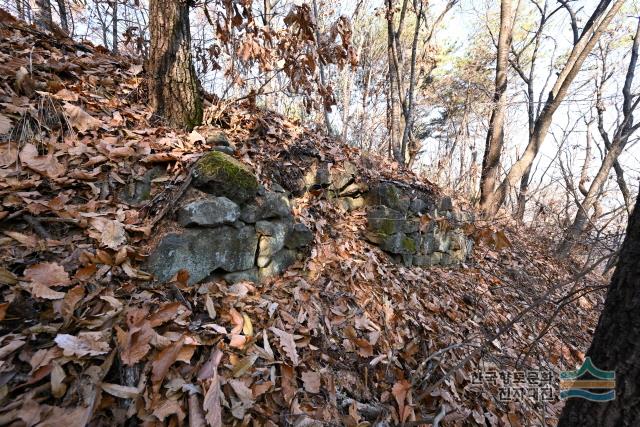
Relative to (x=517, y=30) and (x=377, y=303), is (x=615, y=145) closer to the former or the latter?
(x=517, y=30)

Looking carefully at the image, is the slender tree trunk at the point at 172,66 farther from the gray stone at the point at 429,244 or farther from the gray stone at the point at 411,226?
the gray stone at the point at 429,244

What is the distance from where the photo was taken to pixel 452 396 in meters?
2.31

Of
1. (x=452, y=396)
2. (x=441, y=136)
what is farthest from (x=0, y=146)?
(x=441, y=136)

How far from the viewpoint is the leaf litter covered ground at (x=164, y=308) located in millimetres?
1361

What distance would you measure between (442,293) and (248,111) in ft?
11.1

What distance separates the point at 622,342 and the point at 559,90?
7.53 m

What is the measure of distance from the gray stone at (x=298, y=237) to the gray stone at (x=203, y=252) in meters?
0.43

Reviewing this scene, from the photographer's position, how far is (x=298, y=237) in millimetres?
2916

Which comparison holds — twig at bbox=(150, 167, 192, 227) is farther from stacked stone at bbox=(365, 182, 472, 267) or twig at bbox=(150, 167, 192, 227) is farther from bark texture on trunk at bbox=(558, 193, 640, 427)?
bark texture on trunk at bbox=(558, 193, 640, 427)

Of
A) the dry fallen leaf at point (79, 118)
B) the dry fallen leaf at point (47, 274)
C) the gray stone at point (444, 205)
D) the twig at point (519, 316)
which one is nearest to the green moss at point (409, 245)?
the gray stone at point (444, 205)

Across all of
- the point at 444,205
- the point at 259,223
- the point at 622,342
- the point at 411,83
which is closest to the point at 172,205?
the point at 259,223

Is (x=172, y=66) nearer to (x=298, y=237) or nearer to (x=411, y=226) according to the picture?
(x=298, y=237)

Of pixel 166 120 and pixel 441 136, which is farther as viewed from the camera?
pixel 441 136

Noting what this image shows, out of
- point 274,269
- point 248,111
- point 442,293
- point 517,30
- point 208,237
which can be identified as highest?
point 517,30
